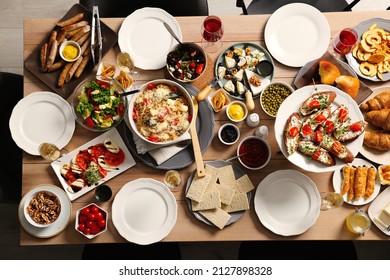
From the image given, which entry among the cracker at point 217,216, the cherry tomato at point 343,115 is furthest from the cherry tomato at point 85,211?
the cherry tomato at point 343,115

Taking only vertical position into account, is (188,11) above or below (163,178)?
above

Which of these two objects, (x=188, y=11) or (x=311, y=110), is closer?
(x=311, y=110)

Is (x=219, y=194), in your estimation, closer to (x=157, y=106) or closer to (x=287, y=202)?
(x=287, y=202)

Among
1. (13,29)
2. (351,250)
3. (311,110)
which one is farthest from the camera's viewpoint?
(13,29)

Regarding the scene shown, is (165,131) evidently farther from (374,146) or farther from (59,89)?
(374,146)

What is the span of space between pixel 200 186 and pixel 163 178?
213 mm

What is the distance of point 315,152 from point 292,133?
152mm

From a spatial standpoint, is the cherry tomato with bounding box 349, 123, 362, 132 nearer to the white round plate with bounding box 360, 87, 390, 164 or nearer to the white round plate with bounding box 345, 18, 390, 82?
the white round plate with bounding box 360, 87, 390, 164

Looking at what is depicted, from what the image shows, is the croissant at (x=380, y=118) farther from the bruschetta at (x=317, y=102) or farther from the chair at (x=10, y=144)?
the chair at (x=10, y=144)

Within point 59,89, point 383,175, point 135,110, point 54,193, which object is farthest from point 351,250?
point 59,89

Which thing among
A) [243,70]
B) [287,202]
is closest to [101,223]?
[287,202]

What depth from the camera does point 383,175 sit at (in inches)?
87.3

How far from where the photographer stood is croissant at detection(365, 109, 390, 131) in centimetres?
221

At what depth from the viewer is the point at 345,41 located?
2283mm
